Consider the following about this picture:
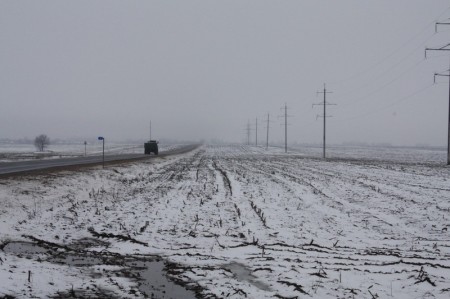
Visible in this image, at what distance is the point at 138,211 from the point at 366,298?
9.91 meters

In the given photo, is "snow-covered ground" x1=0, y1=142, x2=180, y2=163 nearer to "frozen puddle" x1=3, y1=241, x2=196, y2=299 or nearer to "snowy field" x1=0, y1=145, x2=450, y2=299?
"snowy field" x1=0, y1=145, x2=450, y2=299

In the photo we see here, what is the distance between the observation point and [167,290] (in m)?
6.87

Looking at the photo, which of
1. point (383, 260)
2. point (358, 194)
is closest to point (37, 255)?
point (383, 260)

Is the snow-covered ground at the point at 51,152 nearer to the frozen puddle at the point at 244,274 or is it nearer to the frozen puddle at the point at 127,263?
the frozen puddle at the point at 127,263

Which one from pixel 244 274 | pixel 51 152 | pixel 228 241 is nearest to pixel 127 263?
pixel 244 274

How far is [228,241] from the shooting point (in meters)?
10.3

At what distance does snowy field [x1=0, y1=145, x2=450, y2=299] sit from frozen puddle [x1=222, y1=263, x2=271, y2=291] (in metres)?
0.04

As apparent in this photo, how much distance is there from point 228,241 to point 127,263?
2.96 m

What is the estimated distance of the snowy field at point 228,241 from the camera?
6918mm

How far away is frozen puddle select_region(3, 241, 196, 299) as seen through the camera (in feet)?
22.4

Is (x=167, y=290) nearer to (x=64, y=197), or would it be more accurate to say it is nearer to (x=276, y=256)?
(x=276, y=256)

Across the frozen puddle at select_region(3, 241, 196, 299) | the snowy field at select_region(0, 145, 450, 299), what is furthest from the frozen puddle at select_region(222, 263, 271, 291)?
the frozen puddle at select_region(3, 241, 196, 299)

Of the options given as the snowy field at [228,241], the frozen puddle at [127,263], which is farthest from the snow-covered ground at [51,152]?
the frozen puddle at [127,263]

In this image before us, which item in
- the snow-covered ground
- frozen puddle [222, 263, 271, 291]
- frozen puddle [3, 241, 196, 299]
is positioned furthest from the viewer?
the snow-covered ground
